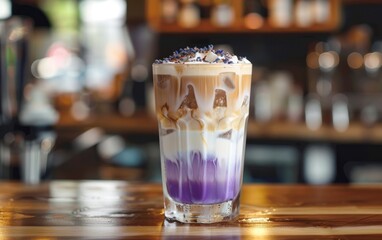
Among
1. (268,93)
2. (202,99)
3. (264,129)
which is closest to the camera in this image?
(202,99)

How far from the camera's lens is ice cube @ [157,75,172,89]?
117cm

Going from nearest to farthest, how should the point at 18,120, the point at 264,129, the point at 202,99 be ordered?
the point at 202,99 → the point at 18,120 → the point at 264,129

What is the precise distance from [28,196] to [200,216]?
486 mm

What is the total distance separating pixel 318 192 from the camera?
1539 mm

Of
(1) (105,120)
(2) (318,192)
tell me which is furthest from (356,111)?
(2) (318,192)

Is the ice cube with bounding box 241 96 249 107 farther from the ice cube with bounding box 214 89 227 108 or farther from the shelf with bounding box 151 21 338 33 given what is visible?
the shelf with bounding box 151 21 338 33

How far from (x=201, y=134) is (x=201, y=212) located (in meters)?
0.14

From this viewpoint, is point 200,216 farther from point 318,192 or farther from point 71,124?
point 71,124

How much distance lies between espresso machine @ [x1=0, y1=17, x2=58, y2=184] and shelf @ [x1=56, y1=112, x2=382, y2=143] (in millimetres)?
1633

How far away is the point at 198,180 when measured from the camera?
1.19 meters

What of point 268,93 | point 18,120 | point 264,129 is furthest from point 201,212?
point 268,93

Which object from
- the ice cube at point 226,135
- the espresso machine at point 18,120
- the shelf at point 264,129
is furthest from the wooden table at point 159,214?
the shelf at point 264,129

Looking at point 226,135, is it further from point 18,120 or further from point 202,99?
point 18,120

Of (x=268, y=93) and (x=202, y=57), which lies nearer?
Answer: (x=202, y=57)
